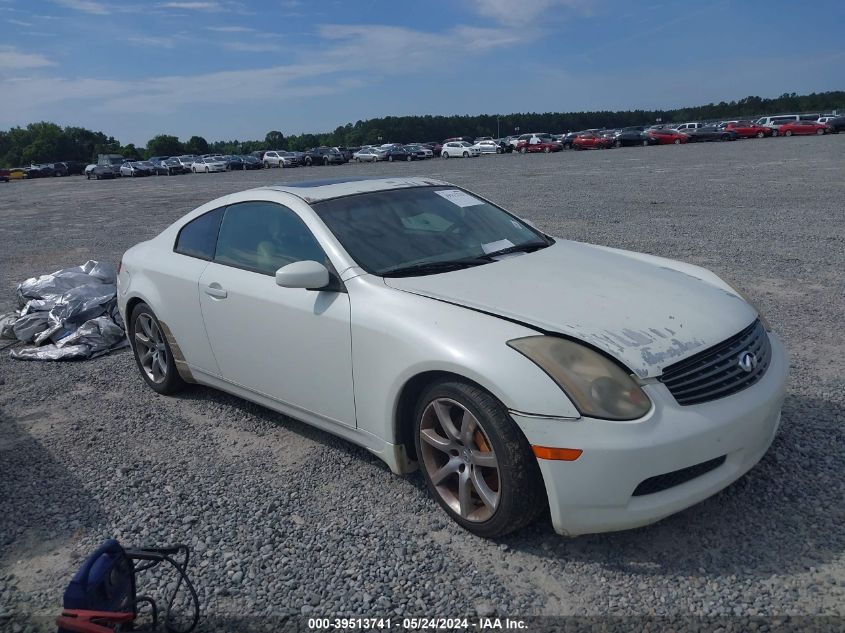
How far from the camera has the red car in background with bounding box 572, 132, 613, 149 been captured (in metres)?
52.2

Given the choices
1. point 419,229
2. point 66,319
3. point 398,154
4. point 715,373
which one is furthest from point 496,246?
point 398,154

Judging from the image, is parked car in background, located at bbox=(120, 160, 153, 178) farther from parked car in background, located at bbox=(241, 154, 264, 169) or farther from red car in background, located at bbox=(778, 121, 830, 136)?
red car in background, located at bbox=(778, 121, 830, 136)

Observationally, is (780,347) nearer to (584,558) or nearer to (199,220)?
(584,558)

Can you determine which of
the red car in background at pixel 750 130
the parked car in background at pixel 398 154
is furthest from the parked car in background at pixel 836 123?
the parked car in background at pixel 398 154

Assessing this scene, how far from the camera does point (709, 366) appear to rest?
9.66ft

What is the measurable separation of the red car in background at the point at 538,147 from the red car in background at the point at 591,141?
1.41 m

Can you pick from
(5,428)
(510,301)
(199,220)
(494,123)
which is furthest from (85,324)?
(494,123)

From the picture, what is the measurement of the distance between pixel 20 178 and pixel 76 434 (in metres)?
70.0

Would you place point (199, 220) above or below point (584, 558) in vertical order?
above

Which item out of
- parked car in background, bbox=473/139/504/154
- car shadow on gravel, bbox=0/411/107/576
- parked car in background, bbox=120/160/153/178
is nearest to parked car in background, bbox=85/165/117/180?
parked car in background, bbox=120/160/153/178

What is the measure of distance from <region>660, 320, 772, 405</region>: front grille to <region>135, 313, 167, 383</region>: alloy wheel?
3518mm

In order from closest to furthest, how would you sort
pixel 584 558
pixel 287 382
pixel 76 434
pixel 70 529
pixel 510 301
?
pixel 584 558 → pixel 510 301 → pixel 70 529 → pixel 287 382 → pixel 76 434

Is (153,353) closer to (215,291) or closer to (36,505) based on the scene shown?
(215,291)

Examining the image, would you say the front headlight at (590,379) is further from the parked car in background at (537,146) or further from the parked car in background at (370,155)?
the parked car in background at (370,155)
